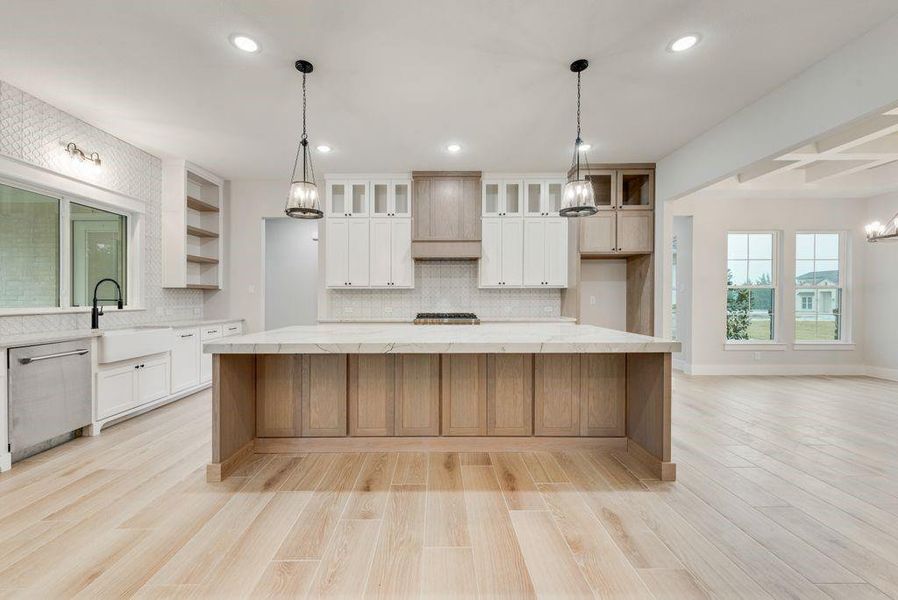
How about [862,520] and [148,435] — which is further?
[148,435]

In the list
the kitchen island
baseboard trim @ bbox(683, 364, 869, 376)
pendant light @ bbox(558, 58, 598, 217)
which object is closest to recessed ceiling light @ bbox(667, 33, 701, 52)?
pendant light @ bbox(558, 58, 598, 217)

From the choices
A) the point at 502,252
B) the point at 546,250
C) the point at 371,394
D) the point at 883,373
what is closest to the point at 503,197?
the point at 502,252

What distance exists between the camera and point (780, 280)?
222 inches

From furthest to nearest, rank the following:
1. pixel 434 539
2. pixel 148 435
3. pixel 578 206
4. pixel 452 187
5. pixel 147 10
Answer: pixel 452 187
pixel 148 435
pixel 578 206
pixel 147 10
pixel 434 539

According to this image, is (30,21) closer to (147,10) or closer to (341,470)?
(147,10)

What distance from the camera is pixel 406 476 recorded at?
2383 mm

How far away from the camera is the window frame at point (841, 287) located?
18.5 ft

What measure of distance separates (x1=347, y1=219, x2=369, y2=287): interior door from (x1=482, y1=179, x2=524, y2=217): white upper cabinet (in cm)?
159

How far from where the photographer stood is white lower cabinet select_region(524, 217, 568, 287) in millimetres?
5047

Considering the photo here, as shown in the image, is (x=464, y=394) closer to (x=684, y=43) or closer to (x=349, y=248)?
(x=684, y=43)

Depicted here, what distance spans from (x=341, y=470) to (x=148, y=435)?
1.90 m

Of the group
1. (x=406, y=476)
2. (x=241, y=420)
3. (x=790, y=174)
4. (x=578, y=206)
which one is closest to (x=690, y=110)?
(x=578, y=206)

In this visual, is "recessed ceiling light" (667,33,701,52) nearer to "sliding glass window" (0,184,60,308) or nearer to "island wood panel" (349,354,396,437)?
"island wood panel" (349,354,396,437)

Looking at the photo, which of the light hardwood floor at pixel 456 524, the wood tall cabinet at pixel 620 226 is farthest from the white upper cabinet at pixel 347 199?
the light hardwood floor at pixel 456 524
